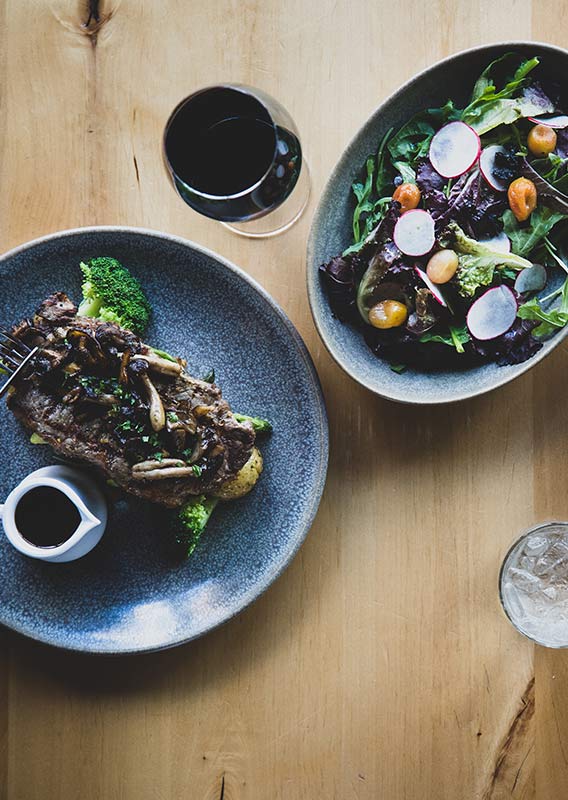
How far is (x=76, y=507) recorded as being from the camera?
6.05 feet

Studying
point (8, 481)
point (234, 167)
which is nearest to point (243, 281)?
point (234, 167)

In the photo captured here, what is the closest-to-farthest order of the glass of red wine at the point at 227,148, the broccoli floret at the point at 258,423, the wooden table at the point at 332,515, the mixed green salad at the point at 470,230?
the glass of red wine at the point at 227,148
the mixed green salad at the point at 470,230
the broccoli floret at the point at 258,423
the wooden table at the point at 332,515

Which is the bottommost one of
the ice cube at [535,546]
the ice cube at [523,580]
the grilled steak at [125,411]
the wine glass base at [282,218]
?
the ice cube at [523,580]

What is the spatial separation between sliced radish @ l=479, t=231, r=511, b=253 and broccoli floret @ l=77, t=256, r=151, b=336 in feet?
3.09

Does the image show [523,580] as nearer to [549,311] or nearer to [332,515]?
[332,515]

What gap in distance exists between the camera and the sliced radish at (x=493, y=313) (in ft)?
6.30

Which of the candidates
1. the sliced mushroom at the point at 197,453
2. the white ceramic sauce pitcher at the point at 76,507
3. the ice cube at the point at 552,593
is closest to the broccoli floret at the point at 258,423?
the sliced mushroom at the point at 197,453

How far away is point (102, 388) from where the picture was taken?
1849 millimetres

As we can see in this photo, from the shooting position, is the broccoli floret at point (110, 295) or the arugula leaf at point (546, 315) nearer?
the arugula leaf at point (546, 315)

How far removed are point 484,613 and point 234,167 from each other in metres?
1.43

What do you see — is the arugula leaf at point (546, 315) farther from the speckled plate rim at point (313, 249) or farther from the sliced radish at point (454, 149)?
the sliced radish at point (454, 149)

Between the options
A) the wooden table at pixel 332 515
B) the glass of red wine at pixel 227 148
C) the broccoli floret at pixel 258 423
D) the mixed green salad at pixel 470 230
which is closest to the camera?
the glass of red wine at pixel 227 148

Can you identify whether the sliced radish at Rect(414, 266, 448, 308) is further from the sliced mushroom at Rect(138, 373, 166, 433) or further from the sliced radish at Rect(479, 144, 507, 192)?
the sliced mushroom at Rect(138, 373, 166, 433)

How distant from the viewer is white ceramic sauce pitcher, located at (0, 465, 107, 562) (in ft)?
5.93
